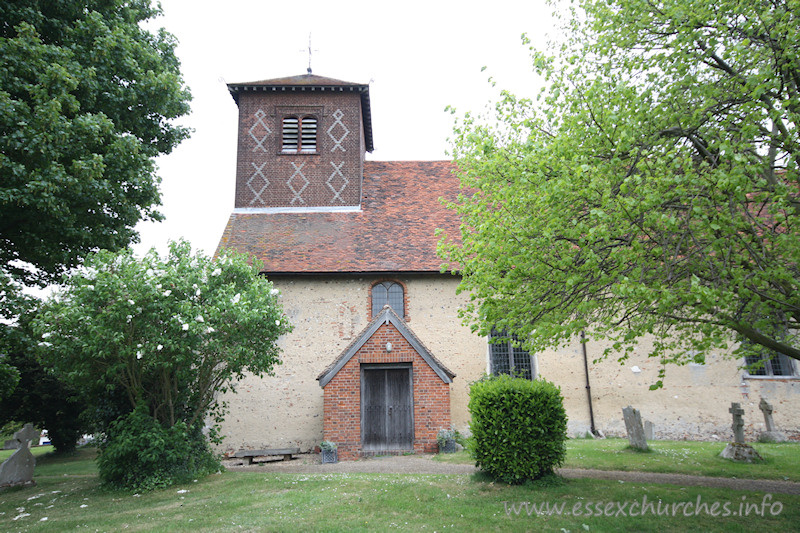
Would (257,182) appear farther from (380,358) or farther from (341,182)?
(380,358)

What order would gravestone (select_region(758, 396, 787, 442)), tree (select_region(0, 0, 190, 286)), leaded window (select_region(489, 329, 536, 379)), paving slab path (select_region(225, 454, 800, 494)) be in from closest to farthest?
paving slab path (select_region(225, 454, 800, 494))
tree (select_region(0, 0, 190, 286))
gravestone (select_region(758, 396, 787, 442))
leaded window (select_region(489, 329, 536, 379))

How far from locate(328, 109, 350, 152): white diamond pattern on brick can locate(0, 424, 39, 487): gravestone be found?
13.4m

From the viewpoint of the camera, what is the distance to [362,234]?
17.5 m

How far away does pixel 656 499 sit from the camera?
7.26 metres

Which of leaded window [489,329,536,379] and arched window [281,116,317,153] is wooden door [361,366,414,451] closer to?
leaded window [489,329,536,379]

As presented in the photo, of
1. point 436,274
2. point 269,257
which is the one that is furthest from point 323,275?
point 436,274

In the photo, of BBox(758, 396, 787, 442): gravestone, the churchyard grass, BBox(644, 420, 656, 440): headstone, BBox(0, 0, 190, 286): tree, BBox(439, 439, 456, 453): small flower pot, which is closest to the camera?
BBox(0, 0, 190, 286): tree

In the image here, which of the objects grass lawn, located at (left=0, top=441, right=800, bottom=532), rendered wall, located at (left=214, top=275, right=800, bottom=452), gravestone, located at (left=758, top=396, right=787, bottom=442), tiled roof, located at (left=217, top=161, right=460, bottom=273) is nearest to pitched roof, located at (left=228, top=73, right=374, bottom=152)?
tiled roof, located at (left=217, top=161, right=460, bottom=273)

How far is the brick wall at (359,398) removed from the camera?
42.3 feet

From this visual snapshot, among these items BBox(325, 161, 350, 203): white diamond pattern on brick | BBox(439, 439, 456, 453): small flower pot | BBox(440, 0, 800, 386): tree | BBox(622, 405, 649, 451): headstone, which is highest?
BBox(325, 161, 350, 203): white diamond pattern on brick

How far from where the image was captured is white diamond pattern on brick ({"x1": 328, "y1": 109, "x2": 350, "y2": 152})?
63.5ft

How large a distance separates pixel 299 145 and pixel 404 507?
15.5 m

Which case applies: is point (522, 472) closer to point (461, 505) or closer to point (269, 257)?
point (461, 505)

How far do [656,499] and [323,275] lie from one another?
11.3 metres
